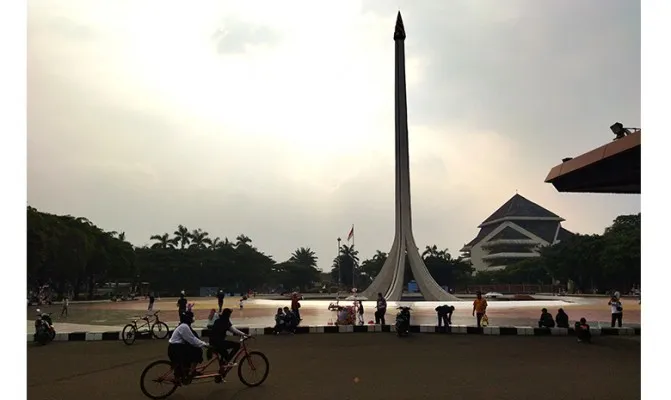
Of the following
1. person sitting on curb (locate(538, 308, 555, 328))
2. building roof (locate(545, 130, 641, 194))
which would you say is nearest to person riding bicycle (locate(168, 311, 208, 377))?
building roof (locate(545, 130, 641, 194))

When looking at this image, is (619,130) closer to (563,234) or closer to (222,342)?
(222,342)

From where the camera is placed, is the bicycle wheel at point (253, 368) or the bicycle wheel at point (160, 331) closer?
the bicycle wheel at point (253, 368)

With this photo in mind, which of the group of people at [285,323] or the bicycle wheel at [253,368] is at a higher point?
the bicycle wheel at [253,368]

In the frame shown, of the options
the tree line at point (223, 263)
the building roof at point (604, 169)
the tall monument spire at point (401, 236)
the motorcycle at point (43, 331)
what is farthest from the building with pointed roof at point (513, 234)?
the motorcycle at point (43, 331)

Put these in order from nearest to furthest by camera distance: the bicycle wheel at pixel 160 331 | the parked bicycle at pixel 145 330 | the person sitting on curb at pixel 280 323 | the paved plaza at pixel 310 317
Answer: the parked bicycle at pixel 145 330
the bicycle wheel at pixel 160 331
the person sitting on curb at pixel 280 323
the paved plaza at pixel 310 317

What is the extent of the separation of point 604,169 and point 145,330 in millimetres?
12693

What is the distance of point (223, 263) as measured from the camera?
229 feet

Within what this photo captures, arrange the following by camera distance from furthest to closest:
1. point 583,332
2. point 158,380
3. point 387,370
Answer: point 583,332 < point 387,370 < point 158,380

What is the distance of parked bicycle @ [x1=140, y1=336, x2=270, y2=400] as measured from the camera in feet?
26.0

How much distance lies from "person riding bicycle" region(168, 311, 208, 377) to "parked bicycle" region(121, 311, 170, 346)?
22.7 ft

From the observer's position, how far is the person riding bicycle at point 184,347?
786cm

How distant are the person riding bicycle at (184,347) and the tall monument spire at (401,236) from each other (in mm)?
29691

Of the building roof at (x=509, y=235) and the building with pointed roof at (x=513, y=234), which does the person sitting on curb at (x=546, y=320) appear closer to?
the building with pointed roof at (x=513, y=234)

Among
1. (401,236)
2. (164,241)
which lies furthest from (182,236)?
(401,236)
